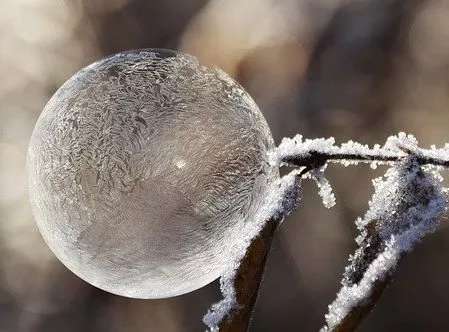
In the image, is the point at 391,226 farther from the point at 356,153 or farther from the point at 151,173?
the point at 151,173

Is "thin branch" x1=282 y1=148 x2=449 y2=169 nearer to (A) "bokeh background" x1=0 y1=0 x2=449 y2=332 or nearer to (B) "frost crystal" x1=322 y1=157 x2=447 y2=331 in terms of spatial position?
(B) "frost crystal" x1=322 y1=157 x2=447 y2=331

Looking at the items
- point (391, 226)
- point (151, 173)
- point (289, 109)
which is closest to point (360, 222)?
point (391, 226)

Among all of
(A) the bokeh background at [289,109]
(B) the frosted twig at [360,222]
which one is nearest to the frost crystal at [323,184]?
(B) the frosted twig at [360,222]

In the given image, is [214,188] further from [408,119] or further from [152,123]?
[408,119]

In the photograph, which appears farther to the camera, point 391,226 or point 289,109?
point 289,109

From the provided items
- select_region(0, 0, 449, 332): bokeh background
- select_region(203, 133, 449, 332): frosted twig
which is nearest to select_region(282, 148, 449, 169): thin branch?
select_region(203, 133, 449, 332): frosted twig
